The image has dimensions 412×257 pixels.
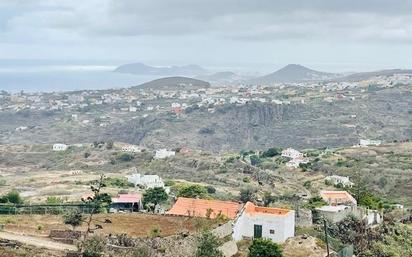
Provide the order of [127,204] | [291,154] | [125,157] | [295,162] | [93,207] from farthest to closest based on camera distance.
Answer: [125,157]
[291,154]
[295,162]
[127,204]
[93,207]

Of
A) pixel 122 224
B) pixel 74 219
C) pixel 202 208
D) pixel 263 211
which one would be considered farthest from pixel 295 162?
pixel 74 219

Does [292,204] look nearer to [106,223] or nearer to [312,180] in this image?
[106,223]

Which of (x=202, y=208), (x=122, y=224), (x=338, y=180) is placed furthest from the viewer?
(x=338, y=180)

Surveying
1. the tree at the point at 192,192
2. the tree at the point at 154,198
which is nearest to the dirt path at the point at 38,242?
the tree at the point at 154,198

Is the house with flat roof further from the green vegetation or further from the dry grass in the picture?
the green vegetation

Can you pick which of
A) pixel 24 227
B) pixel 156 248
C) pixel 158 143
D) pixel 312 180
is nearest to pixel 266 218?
→ pixel 156 248

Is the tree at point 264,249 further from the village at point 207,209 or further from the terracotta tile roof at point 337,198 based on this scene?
the terracotta tile roof at point 337,198

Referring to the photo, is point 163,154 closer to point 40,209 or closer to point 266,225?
point 40,209
